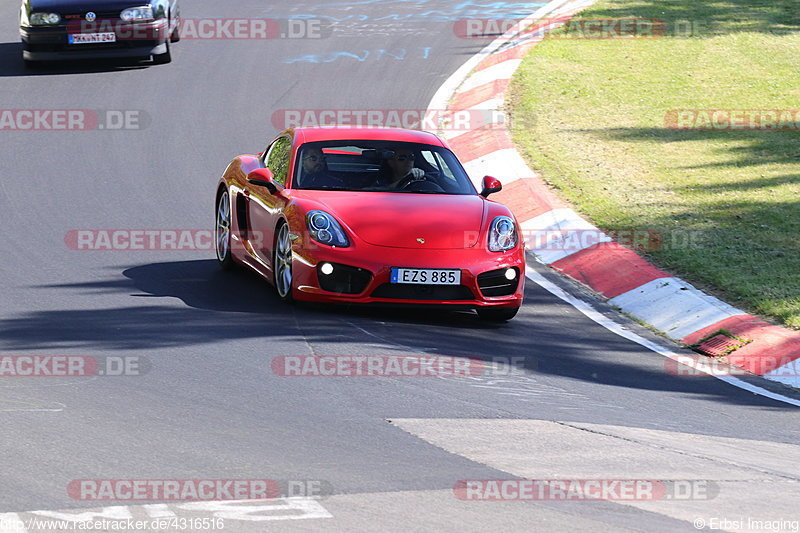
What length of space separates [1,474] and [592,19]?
1717cm

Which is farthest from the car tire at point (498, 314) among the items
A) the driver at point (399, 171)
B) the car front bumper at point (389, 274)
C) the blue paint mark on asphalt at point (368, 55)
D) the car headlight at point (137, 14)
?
the blue paint mark on asphalt at point (368, 55)

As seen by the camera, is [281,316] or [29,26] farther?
[29,26]

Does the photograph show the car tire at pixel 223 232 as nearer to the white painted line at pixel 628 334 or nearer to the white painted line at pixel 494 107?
the white painted line at pixel 628 334

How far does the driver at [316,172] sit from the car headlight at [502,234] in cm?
134

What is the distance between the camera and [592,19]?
2155 centimetres

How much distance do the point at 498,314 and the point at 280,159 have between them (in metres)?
2.43

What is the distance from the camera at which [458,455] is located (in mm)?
6520

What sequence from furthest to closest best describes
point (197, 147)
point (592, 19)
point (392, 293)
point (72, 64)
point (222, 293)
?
point (592, 19) → point (72, 64) → point (197, 147) → point (222, 293) → point (392, 293)

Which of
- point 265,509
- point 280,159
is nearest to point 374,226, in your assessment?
point 280,159

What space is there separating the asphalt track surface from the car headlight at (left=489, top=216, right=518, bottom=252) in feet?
2.06

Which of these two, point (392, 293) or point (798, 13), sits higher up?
point (798, 13)

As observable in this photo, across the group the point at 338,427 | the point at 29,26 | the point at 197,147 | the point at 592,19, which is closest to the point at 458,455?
the point at 338,427

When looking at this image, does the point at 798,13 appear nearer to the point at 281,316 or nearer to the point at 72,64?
the point at 72,64

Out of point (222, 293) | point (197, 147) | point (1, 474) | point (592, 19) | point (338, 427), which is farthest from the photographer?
point (592, 19)
